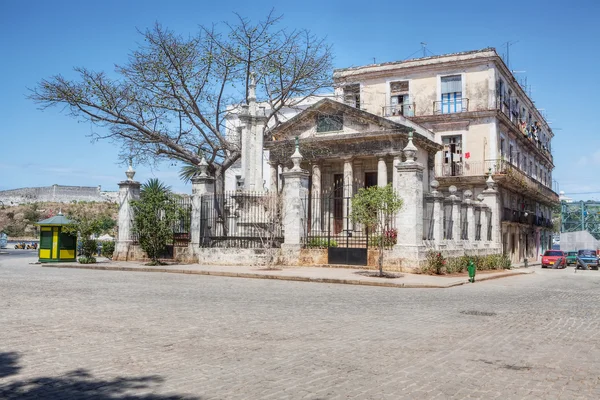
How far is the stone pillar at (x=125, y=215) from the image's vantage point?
938 inches

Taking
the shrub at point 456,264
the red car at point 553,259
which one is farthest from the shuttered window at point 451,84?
the shrub at point 456,264

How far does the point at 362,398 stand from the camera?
4594 millimetres

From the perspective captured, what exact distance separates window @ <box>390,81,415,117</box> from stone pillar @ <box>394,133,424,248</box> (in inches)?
833

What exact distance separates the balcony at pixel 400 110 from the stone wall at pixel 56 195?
51.5 m

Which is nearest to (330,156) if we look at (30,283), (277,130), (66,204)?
(277,130)

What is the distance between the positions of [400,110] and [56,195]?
59245 millimetres

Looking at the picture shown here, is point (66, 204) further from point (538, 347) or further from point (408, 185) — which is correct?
point (538, 347)

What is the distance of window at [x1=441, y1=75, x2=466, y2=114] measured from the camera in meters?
37.6

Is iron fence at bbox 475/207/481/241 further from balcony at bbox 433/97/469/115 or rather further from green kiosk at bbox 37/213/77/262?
green kiosk at bbox 37/213/77/262

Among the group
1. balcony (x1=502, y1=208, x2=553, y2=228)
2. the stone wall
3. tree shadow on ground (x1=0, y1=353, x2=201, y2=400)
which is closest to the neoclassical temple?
balcony (x1=502, y1=208, x2=553, y2=228)

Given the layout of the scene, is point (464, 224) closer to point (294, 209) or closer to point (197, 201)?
point (294, 209)

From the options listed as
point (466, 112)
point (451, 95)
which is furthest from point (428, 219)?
point (451, 95)

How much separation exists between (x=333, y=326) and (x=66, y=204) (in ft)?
251

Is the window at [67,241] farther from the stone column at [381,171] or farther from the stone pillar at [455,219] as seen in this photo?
the stone pillar at [455,219]
